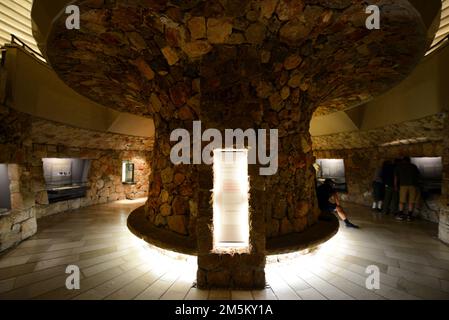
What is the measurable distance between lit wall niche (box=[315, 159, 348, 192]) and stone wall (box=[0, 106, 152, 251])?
27.9 ft

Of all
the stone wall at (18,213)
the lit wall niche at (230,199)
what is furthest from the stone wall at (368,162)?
the stone wall at (18,213)

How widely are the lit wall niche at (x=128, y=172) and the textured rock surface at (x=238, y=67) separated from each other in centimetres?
571

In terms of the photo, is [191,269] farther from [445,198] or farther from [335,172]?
[335,172]

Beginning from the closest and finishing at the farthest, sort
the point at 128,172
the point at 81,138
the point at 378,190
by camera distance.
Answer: the point at 81,138 < the point at 378,190 < the point at 128,172

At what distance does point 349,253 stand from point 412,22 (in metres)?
3.70

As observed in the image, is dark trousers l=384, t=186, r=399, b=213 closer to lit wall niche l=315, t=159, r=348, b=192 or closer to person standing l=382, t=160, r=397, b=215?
person standing l=382, t=160, r=397, b=215

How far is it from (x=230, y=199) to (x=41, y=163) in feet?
22.2

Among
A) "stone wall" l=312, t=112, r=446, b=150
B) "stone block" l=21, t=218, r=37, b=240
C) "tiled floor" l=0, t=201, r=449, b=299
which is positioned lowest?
"tiled floor" l=0, t=201, r=449, b=299

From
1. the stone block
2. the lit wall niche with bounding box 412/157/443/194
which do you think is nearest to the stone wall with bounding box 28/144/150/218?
the stone block

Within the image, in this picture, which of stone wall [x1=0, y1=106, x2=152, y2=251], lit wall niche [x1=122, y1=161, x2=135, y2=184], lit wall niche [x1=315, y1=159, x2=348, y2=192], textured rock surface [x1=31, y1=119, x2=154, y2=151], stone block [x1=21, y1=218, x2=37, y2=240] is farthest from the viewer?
lit wall niche [x1=122, y1=161, x2=135, y2=184]

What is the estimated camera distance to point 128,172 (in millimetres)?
9453

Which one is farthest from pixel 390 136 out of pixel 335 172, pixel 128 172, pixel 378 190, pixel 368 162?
pixel 128 172

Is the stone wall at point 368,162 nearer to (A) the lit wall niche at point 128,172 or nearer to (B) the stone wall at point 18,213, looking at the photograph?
(A) the lit wall niche at point 128,172

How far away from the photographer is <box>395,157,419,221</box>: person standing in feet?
19.0
